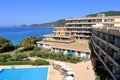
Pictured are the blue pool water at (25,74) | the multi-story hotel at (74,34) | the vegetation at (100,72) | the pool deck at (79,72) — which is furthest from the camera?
the multi-story hotel at (74,34)

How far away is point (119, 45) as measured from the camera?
62.7 feet

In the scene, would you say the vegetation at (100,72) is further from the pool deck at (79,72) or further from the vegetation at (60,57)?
the vegetation at (60,57)

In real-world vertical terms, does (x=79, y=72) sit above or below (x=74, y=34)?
below

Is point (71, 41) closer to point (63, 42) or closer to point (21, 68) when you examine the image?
point (63, 42)

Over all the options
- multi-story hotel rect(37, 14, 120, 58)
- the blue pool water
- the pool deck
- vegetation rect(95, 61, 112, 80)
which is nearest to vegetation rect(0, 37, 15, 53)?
multi-story hotel rect(37, 14, 120, 58)

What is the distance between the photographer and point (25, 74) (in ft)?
127

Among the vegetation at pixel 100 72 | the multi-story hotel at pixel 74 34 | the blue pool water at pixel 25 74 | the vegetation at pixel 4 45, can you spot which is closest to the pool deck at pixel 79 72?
the vegetation at pixel 100 72

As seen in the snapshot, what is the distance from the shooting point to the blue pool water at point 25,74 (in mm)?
36594

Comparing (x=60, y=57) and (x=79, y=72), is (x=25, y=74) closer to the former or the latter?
(x=79, y=72)

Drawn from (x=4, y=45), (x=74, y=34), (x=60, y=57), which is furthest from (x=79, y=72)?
(x=74, y=34)

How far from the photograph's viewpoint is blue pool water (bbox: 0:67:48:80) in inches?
1441

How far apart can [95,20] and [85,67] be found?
26.2 meters

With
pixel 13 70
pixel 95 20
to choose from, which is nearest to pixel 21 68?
pixel 13 70

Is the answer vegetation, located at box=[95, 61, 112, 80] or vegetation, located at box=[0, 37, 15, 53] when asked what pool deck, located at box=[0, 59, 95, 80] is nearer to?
vegetation, located at box=[95, 61, 112, 80]
